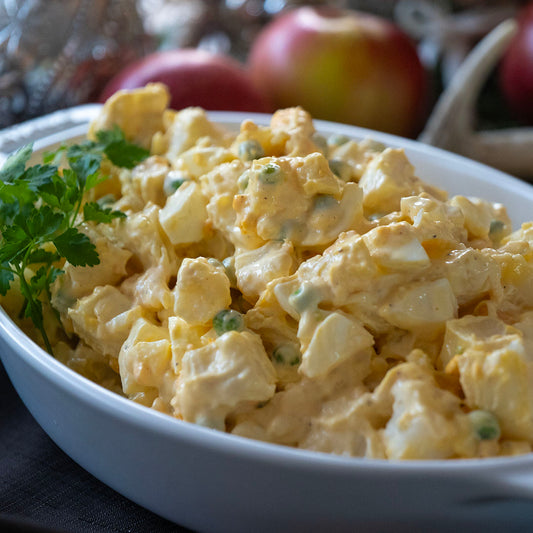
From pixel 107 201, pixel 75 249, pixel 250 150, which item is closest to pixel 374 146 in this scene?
pixel 250 150

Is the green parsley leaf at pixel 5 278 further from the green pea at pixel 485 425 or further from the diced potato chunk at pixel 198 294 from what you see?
the green pea at pixel 485 425

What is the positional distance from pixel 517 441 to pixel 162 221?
0.68 m

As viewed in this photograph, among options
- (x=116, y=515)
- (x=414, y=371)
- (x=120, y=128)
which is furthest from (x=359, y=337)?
(x=120, y=128)

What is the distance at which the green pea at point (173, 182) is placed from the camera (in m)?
1.41

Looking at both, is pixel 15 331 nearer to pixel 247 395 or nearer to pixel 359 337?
pixel 247 395

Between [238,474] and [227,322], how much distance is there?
27 centimetres

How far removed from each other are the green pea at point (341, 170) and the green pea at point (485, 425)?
0.58 m

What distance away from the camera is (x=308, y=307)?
1102mm

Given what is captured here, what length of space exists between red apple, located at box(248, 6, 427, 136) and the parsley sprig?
1297mm

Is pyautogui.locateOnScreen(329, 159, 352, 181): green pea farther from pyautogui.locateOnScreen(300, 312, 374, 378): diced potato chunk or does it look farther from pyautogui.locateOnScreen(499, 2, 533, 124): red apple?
pyautogui.locateOnScreen(499, 2, 533, 124): red apple

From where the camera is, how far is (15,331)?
1.17m

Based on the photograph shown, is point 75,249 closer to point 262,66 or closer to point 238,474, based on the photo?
point 238,474

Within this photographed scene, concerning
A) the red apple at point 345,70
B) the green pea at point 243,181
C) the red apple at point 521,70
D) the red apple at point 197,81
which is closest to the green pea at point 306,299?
the green pea at point 243,181

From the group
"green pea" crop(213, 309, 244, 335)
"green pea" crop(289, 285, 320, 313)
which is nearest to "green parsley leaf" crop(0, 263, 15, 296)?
"green pea" crop(213, 309, 244, 335)
